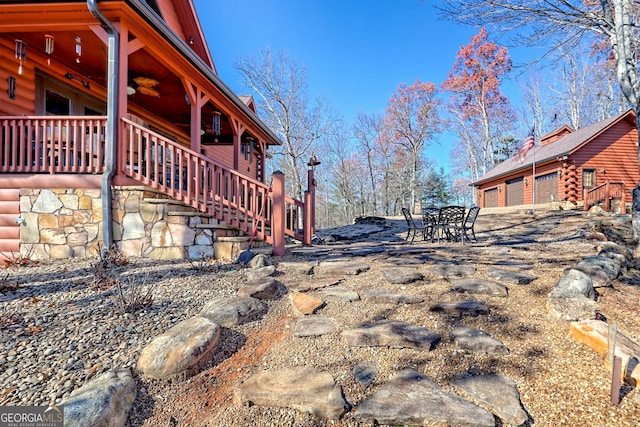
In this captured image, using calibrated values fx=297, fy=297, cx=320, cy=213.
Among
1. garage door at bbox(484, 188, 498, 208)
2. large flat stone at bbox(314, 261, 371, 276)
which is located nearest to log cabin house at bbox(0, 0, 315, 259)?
large flat stone at bbox(314, 261, 371, 276)

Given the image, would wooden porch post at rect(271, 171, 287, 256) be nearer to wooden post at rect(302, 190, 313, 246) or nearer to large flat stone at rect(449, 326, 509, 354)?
wooden post at rect(302, 190, 313, 246)

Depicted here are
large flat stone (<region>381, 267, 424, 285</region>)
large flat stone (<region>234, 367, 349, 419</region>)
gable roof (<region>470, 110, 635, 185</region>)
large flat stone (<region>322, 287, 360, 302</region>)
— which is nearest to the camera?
large flat stone (<region>234, 367, 349, 419</region>)

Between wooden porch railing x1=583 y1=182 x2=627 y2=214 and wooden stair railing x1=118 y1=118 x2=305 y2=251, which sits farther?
wooden porch railing x1=583 y1=182 x2=627 y2=214

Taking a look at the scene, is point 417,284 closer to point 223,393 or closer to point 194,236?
point 223,393

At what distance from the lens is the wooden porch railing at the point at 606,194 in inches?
482

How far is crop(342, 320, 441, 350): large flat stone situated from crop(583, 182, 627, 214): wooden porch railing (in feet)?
46.9

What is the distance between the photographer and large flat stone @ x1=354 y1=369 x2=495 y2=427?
4.23 feet

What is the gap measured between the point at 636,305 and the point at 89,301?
14.4ft

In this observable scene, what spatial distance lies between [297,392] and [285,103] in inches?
650

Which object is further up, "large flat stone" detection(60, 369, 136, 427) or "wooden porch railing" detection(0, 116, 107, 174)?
"wooden porch railing" detection(0, 116, 107, 174)

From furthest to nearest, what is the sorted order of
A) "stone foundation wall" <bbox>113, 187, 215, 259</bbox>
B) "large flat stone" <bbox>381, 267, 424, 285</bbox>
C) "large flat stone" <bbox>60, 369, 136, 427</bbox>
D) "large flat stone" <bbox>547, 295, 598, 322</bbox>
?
"stone foundation wall" <bbox>113, 187, 215, 259</bbox>
"large flat stone" <bbox>381, 267, 424, 285</bbox>
"large flat stone" <bbox>547, 295, 598, 322</bbox>
"large flat stone" <bbox>60, 369, 136, 427</bbox>

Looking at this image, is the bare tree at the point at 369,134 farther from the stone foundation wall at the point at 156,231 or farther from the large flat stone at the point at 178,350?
the large flat stone at the point at 178,350

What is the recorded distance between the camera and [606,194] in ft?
40.3

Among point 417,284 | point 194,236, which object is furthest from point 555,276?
point 194,236
